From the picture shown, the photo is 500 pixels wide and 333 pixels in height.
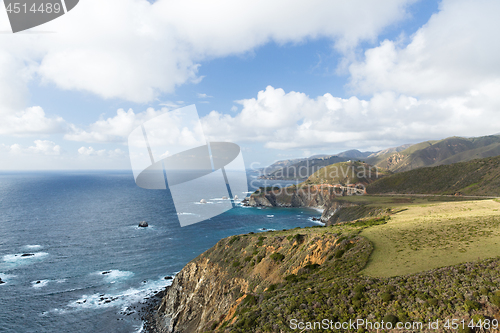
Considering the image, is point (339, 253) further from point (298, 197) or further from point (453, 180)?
point (298, 197)

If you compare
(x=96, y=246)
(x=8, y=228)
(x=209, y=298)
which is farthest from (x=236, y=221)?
(x=8, y=228)

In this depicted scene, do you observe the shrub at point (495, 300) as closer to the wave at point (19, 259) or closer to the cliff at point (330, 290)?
the cliff at point (330, 290)

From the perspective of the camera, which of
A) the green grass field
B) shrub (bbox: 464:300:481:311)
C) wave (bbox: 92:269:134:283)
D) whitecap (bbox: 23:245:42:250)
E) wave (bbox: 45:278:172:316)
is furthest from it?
whitecap (bbox: 23:245:42:250)

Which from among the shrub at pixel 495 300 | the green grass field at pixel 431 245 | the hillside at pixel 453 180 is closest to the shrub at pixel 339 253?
the green grass field at pixel 431 245

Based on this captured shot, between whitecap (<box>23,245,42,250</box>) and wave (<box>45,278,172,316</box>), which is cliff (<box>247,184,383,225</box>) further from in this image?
whitecap (<box>23,245,42,250</box>)

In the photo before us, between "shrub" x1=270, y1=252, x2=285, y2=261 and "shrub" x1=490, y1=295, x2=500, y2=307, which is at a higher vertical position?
"shrub" x1=490, y1=295, x2=500, y2=307

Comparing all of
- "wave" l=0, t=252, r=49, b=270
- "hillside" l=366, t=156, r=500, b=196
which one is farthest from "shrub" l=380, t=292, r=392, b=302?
"hillside" l=366, t=156, r=500, b=196
